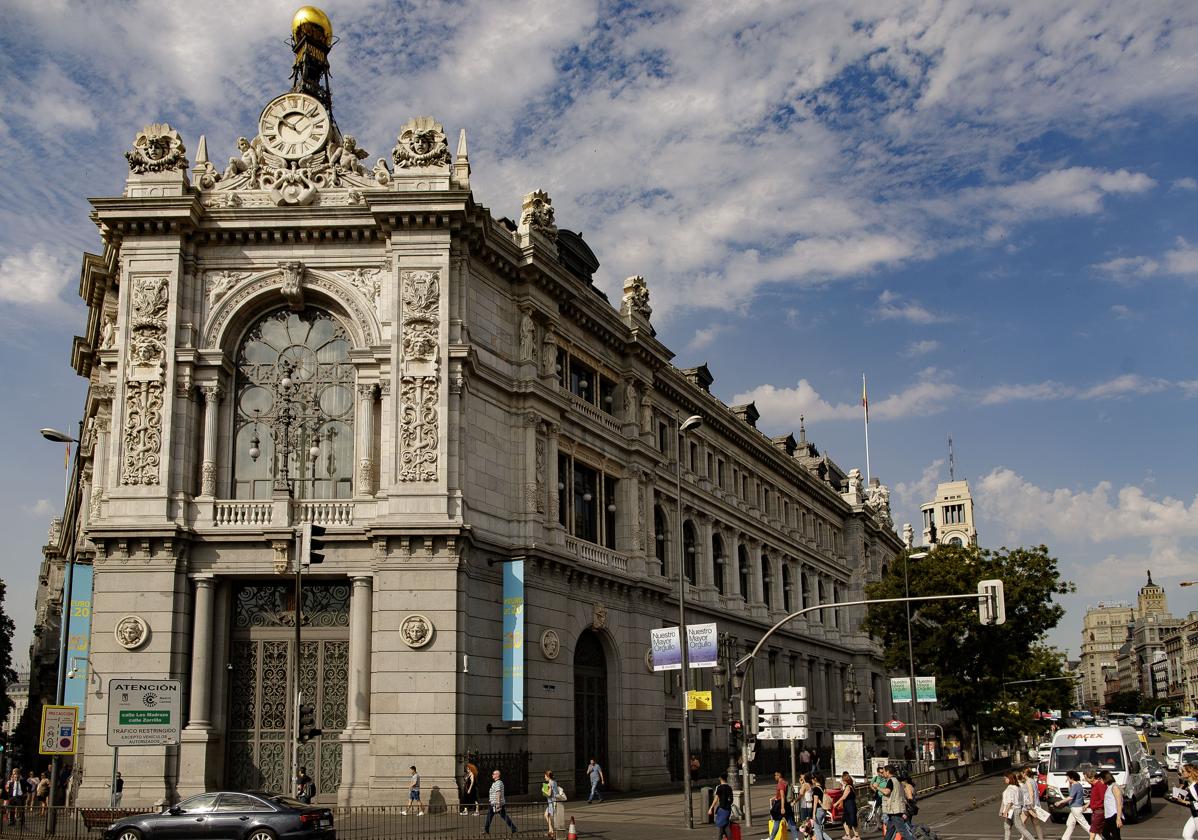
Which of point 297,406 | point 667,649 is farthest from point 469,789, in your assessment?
point 297,406

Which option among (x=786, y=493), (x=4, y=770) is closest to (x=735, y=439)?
(x=786, y=493)

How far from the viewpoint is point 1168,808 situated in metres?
40.7

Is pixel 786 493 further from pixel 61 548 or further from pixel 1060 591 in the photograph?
pixel 61 548

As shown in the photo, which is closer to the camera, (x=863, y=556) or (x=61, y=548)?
(x=61, y=548)

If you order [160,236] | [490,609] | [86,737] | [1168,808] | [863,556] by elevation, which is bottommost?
[1168,808]

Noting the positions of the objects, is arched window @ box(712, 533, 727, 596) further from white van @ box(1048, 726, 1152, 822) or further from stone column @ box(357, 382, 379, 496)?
stone column @ box(357, 382, 379, 496)

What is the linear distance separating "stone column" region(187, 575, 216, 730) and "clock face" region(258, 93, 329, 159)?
1467 cm

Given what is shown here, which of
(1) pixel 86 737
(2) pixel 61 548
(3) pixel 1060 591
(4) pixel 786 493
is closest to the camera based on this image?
(1) pixel 86 737

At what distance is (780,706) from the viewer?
35.2 meters

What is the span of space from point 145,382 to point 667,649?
1871 cm

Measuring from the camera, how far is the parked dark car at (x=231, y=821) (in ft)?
81.5

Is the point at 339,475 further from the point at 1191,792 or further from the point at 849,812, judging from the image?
the point at 1191,792

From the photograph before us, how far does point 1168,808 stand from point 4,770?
51.5 meters

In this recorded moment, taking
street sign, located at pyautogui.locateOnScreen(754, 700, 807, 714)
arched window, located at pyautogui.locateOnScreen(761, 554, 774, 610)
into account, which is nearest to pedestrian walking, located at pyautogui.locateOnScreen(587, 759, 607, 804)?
street sign, located at pyautogui.locateOnScreen(754, 700, 807, 714)
